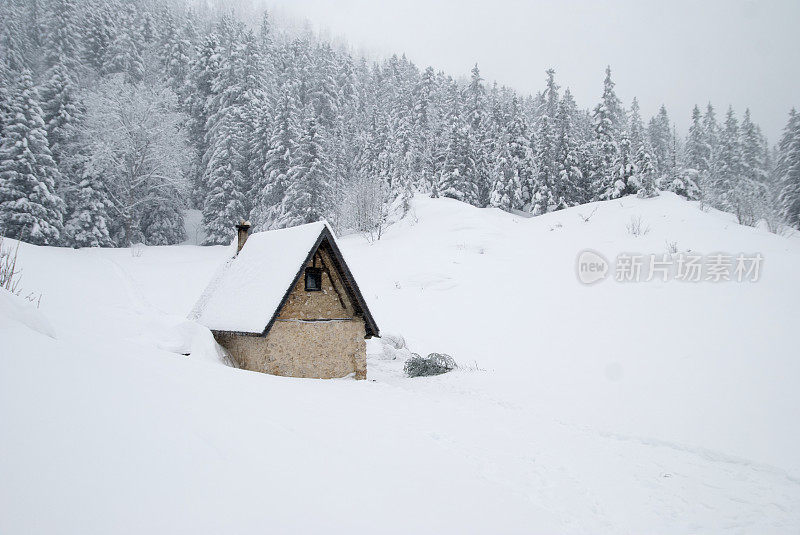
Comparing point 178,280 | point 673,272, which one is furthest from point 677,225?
point 178,280

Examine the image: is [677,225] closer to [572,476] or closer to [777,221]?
[777,221]

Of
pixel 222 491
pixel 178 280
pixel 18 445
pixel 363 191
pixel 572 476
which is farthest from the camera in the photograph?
pixel 363 191

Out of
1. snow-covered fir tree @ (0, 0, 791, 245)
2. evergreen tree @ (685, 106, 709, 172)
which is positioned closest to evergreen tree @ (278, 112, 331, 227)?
snow-covered fir tree @ (0, 0, 791, 245)

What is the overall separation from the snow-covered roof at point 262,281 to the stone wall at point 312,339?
21.0 inches

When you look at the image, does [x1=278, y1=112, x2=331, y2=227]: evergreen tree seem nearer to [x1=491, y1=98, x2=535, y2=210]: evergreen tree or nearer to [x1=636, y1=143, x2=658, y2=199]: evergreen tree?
[x1=491, y1=98, x2=535, y2=210]: evergreen tree

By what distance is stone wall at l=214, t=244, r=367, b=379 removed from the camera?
13344 mm

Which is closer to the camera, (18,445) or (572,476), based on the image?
(18,445)

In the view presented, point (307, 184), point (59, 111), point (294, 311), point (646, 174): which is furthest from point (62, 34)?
point (646, 174)

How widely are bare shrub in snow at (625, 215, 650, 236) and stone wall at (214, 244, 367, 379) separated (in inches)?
779

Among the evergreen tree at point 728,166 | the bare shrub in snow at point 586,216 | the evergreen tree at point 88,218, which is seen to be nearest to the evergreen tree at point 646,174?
the bare shrub in snow at point 586,216

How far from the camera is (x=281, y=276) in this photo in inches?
532

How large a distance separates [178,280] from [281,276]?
62.7 feet

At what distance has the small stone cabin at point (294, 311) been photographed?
1323 cm

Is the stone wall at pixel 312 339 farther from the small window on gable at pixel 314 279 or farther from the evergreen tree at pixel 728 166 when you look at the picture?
the evergreen tree at pixel 728 166
